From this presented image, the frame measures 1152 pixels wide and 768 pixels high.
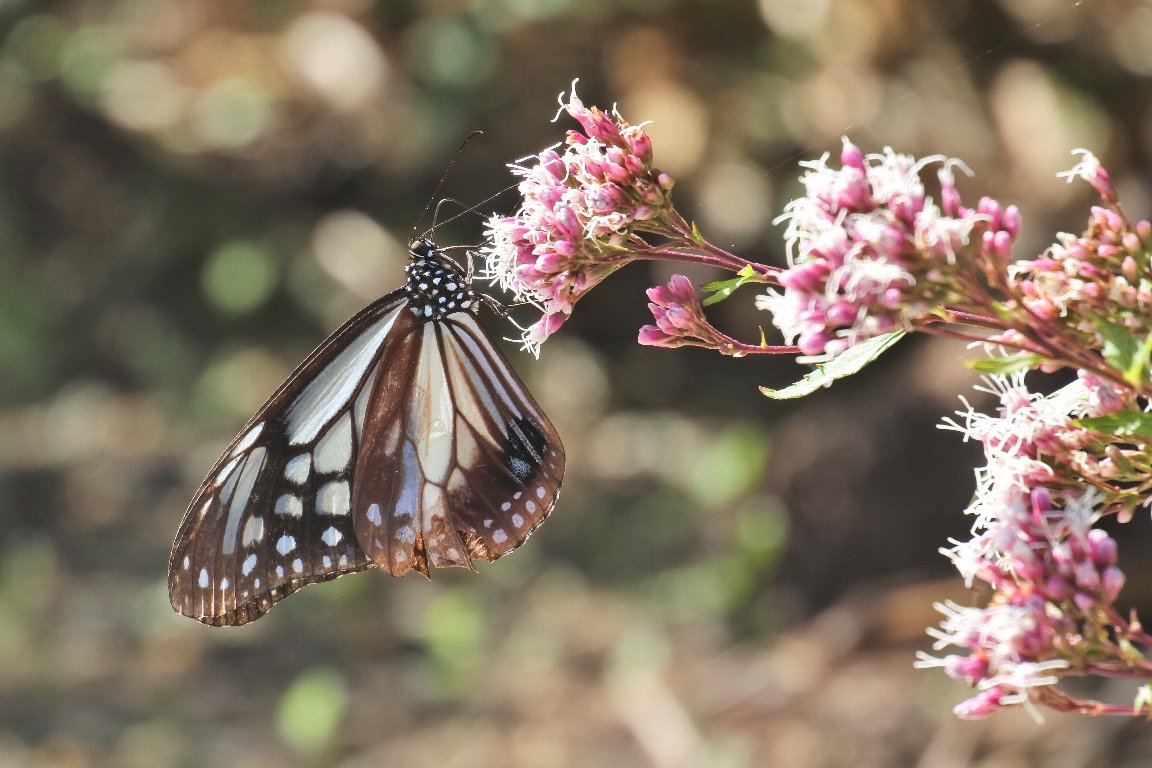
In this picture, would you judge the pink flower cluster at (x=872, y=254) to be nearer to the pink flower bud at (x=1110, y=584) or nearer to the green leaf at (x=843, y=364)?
the green leaf at (x=843, y=364)

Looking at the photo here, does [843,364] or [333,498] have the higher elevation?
[333,498]

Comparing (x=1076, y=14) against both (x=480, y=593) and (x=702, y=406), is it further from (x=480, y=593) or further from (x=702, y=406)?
(x=480, y=593)

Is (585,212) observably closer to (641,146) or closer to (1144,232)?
(641,146)

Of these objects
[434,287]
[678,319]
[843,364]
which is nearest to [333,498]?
[434,287]

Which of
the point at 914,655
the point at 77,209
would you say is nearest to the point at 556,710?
the point at 914,655

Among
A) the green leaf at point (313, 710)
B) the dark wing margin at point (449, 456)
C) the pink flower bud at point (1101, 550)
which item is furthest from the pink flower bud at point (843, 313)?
the green leaf at point (313, 710)

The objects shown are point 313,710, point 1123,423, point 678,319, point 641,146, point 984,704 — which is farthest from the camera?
point 313,710
